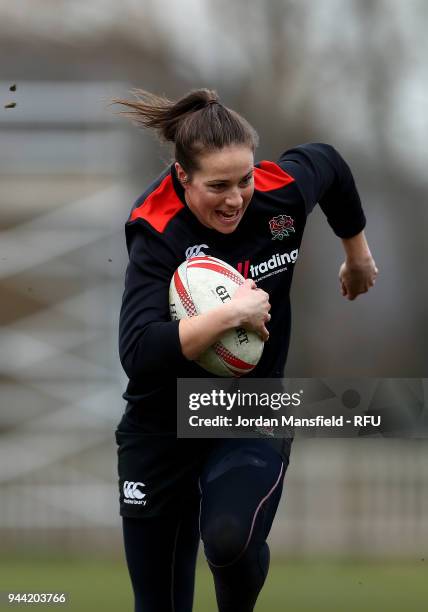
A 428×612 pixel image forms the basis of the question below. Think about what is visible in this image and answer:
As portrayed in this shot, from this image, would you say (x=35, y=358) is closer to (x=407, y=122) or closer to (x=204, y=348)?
(x=407, y=122)

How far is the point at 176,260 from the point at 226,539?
73 cm

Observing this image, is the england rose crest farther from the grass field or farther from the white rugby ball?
the grass field

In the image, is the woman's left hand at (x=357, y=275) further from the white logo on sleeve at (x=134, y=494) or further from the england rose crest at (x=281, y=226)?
the white logo on sleeve at (x=134, y=494)

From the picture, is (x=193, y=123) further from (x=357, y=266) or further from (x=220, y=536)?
(x=220, y=536)

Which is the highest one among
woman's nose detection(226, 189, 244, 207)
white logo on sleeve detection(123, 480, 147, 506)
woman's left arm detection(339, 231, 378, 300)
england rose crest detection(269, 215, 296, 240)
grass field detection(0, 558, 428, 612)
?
woman's left arm detection(339, 231, 378, 300)

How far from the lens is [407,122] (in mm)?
8867

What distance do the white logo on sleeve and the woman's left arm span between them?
913mm

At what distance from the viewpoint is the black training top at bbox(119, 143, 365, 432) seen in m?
2.92

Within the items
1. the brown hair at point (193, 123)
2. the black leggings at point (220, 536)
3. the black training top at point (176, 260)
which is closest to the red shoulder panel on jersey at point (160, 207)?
the black training top at point (176, 260)

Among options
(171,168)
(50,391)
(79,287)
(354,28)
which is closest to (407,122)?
(354,28)

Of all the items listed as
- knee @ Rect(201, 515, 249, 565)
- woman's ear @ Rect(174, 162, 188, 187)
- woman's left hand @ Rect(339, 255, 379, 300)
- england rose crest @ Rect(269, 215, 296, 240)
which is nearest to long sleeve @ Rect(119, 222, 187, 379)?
woman's ear @ Rect(174, 162, 188, 187)

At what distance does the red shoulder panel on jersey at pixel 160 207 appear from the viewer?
302cm

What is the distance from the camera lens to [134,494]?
3.17m

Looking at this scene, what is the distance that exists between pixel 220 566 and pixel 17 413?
5.79m
